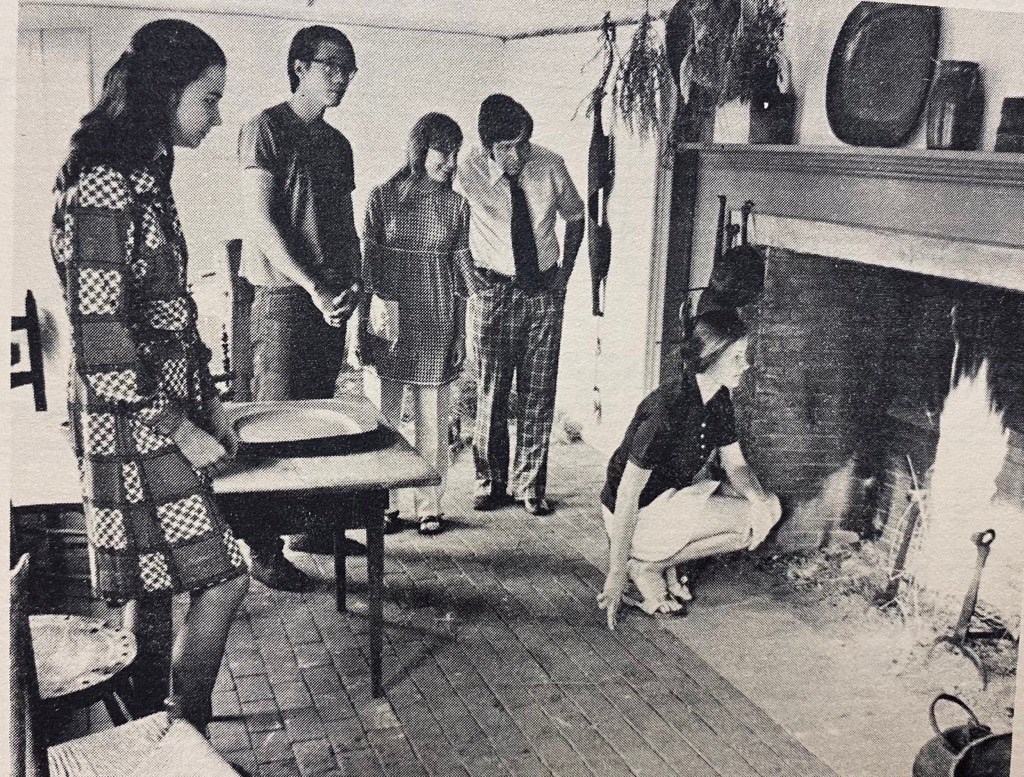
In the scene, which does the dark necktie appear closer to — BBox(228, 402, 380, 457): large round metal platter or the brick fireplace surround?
the brick fireplace surround

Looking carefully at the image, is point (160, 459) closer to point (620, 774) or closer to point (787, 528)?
point (620, 774)

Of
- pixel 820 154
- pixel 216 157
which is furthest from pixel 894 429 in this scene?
pixel 216 157

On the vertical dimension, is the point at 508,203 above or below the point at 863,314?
above

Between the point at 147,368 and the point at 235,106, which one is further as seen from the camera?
the point at 235,106

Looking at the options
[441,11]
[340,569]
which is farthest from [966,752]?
[441,11]

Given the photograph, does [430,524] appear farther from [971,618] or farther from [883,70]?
[883,70]

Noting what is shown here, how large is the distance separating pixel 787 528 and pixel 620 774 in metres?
1.25

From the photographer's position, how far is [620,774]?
2.67 meters

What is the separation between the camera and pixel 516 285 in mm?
→ 3158

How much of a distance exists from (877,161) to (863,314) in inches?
24.2

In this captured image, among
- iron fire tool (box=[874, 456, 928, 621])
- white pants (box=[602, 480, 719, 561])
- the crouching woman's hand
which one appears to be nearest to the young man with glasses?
the crouching woman's hand

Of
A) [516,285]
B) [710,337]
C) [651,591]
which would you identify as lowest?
[651,591]

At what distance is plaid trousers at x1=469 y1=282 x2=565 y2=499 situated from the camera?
314 cm

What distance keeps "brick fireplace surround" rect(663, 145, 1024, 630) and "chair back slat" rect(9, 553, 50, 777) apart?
2.09 m
